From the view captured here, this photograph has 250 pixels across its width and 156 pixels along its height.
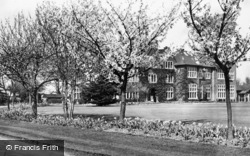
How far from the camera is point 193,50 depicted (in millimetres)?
10578

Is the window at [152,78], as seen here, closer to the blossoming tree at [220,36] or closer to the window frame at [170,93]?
the window frame at [170,93]

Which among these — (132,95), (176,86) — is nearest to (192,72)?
(176,86)

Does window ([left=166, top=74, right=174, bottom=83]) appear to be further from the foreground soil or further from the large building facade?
the foreground soil

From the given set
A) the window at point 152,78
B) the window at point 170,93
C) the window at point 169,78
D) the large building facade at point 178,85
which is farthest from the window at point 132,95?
the window at point 169,78

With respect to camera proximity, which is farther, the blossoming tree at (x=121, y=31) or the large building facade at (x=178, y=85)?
the large building facade at (x=178, y=85)

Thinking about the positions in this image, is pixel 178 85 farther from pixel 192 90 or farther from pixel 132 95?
pixel 132 95

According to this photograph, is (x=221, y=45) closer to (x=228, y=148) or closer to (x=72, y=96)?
(x=228, y=148)

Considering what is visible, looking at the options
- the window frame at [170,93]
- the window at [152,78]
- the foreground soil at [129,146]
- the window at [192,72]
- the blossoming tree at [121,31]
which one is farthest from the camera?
the window at [192,72]

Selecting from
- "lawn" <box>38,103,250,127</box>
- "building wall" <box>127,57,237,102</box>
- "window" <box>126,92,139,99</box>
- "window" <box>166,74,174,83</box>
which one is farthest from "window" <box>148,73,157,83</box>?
"lawn" <box>38,103,250,127</box>

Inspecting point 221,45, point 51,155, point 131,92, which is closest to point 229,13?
point 221,45

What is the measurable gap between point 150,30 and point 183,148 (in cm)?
695

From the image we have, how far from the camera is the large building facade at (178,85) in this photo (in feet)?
203

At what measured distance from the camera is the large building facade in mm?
61737

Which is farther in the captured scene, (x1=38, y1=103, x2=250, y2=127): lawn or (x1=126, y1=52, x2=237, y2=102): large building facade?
(x1=126, y1=52, x2=237, y2=102): large building facade
